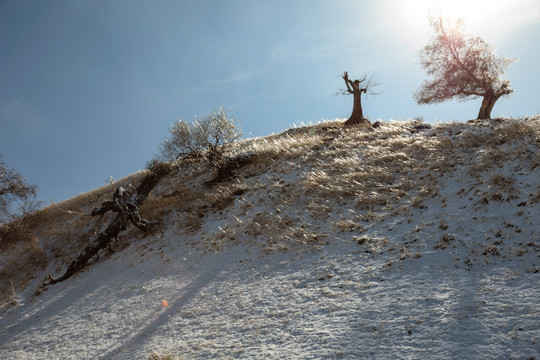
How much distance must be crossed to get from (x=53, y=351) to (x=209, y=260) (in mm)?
4316

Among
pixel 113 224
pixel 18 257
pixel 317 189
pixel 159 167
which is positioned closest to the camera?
pixel 317 189

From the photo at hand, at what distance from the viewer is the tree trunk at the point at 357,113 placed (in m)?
22.9

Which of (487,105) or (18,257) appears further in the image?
(487,105)

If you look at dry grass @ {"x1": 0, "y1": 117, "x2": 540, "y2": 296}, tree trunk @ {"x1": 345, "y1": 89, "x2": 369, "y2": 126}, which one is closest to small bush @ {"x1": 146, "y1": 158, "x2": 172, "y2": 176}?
dry grass @ {"x1": 0, "y1": 117, "x2": 540, "y2": 296}

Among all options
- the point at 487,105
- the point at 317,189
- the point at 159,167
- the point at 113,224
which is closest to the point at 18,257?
the point at 113,224

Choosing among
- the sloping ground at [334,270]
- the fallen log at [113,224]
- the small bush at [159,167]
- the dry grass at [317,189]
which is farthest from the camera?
the small bush at [159,167]

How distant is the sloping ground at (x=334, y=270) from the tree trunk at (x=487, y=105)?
403 inches

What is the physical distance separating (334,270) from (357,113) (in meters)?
17.8

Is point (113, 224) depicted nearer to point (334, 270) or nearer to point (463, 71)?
point (334, 270)

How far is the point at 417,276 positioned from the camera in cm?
645

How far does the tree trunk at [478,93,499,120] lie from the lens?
23.5 metres

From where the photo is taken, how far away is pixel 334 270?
7586 millimetres

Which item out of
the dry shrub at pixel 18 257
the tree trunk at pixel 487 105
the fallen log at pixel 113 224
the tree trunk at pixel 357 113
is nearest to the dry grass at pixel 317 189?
the dry shrub at pixel 18 257

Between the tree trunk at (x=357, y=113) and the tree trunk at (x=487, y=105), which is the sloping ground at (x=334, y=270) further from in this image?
the tree trunk at (x=487, y=105)
